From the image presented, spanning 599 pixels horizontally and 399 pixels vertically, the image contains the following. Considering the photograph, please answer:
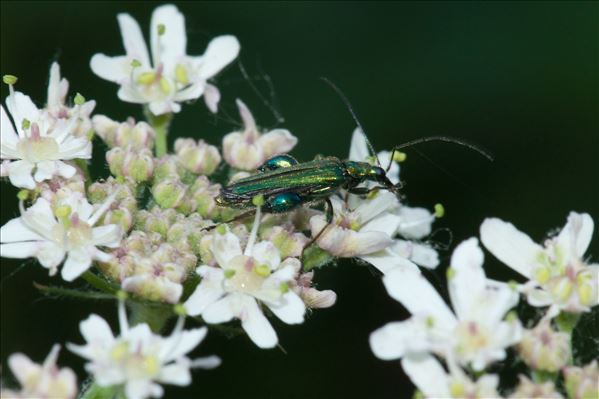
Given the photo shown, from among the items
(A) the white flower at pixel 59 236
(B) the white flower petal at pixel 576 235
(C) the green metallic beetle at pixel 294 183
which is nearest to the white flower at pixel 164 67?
(C) the green metallic beetle at pixel 294 183

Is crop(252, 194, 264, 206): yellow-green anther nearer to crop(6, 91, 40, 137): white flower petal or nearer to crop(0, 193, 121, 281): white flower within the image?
crop(0, 193, 121, 281): white flower

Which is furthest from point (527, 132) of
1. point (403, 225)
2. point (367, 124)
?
point (403, 225)

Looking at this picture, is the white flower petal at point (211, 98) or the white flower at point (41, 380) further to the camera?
the white flower petal at point (211, 98)

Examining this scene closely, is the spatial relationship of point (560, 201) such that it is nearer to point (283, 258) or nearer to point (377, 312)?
point (377, 312)

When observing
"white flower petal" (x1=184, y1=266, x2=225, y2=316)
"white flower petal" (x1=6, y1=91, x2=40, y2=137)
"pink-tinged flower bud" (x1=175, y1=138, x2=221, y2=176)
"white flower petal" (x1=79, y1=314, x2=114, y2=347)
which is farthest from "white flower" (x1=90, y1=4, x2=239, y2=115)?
"white flower petal" (x1=79, y1=314, x2=114, y2=347)

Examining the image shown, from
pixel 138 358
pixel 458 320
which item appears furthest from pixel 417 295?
pixel 138 358

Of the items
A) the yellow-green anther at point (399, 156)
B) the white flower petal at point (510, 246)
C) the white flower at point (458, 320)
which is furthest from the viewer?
the yellow-green anther at point (399, 156)

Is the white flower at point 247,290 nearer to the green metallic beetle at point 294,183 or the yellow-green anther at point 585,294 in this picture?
the green metallic beetle at point 294,183

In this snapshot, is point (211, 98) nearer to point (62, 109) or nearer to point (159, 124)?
point (159, 124)
